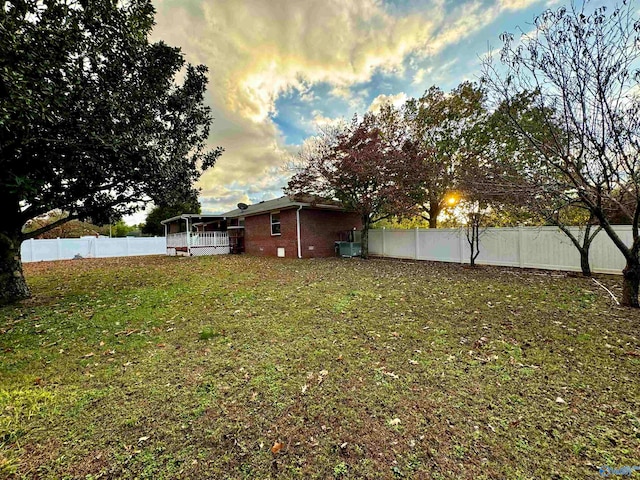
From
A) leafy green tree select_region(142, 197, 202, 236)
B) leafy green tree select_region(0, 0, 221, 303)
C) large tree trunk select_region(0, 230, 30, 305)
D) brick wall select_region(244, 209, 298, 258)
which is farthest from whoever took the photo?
leafy green tree select_region(142, 197, 202, 236)

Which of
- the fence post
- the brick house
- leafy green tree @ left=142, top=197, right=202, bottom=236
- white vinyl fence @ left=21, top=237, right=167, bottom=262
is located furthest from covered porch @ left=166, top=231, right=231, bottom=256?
the fence post

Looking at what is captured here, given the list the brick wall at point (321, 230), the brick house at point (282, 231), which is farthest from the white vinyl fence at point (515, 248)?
the brick house at point (282, 231)

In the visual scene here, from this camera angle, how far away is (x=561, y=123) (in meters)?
5.59

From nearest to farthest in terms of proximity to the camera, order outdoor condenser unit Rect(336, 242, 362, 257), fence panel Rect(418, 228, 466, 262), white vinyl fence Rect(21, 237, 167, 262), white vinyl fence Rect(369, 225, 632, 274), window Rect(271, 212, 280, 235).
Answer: white vinyl fence Rect(369, 225, 632, 274) → fence panel Rect(418, 228, 466, 262) → outdoor condenser unit Rect(336, 242, 362, 257) → window Rect(271, 212, 280, 235) → white vinyl fence Rect(21, 237, 167, 262)

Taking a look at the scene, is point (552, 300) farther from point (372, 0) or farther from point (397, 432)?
point (372, 0)

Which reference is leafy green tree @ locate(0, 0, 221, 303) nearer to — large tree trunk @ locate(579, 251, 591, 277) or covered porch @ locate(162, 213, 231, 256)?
covered porch @ locate(162, 213, 231, 256)

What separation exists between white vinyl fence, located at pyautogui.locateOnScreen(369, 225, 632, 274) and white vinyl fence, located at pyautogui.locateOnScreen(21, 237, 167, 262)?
2016 cm

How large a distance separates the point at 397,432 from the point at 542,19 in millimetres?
7160

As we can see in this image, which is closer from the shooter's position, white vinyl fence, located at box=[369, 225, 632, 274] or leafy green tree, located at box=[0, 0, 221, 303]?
leafy green tree, located at box=[0, 0, 221, 303]

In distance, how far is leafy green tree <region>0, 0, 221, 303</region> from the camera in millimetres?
4410

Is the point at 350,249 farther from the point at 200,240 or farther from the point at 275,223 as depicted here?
the point at 200,240

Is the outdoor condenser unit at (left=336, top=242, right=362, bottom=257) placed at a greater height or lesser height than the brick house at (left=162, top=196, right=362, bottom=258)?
lesser

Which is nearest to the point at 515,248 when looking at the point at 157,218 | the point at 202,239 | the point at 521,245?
the point at 521,245

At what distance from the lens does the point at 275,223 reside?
16547mm
